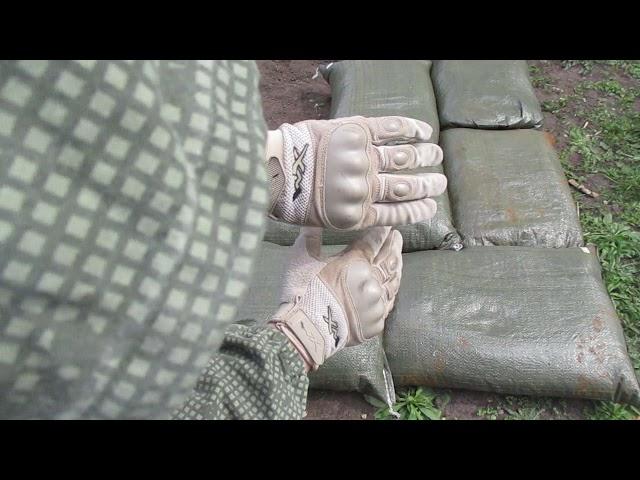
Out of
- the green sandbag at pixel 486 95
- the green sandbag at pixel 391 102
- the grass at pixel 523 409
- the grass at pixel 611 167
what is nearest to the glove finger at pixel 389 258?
the green sandbag at pixel 391 102

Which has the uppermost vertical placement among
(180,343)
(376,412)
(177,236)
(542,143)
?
(542,143)

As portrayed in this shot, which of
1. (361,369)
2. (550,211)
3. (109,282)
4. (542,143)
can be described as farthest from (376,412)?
(109,282)

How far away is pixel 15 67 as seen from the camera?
43 centimetres

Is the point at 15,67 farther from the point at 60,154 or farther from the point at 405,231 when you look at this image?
the point at 405,231

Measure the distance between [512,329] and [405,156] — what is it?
878mm

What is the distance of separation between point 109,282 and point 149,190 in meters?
0.09

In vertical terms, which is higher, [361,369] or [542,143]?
[542,143]

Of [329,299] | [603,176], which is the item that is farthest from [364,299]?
[603,176]

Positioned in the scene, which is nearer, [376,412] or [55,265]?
[55,265]

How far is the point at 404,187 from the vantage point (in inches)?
45.3

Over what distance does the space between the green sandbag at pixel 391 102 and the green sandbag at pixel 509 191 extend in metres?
0.08

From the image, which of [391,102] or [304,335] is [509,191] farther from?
[304,335]

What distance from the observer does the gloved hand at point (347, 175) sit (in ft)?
3.64

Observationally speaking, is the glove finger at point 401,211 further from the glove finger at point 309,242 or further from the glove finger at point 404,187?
the glove finger at point 309,242
